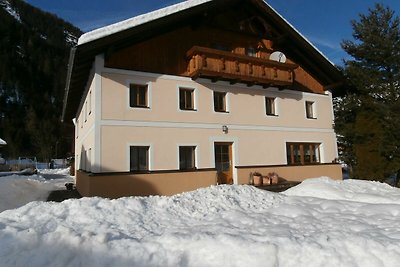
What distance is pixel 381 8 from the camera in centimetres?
1909

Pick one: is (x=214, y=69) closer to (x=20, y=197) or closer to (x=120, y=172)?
(x=120, y=172)

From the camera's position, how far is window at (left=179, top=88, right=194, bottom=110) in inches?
568

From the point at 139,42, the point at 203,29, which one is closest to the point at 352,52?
the point at 203,29

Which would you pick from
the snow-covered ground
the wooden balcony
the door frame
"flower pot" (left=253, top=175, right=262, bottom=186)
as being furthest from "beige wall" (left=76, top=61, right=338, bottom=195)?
the snow-covered ground

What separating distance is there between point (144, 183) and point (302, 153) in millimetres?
9071

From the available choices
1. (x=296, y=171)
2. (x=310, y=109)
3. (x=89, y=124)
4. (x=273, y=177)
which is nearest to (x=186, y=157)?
(x=273, y=177)

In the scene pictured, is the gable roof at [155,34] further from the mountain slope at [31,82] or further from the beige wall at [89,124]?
the mountain slope at [31,82]

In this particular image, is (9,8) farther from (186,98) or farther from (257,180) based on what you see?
(257,180)

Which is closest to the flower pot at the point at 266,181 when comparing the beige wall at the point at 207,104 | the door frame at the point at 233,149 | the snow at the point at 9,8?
the door frame at the point at 233,149

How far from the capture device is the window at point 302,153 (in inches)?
674

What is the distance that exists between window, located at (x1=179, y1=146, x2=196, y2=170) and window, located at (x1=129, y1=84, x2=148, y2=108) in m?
2.44

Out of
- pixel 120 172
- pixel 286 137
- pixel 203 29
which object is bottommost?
pixel 120 172

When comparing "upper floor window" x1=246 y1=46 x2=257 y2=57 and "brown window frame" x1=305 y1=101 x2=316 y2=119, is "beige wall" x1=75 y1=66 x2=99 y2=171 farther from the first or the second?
"brown window frame" x1=305 y1=101 x2=316 y2=119

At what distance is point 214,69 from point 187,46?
1.84m
